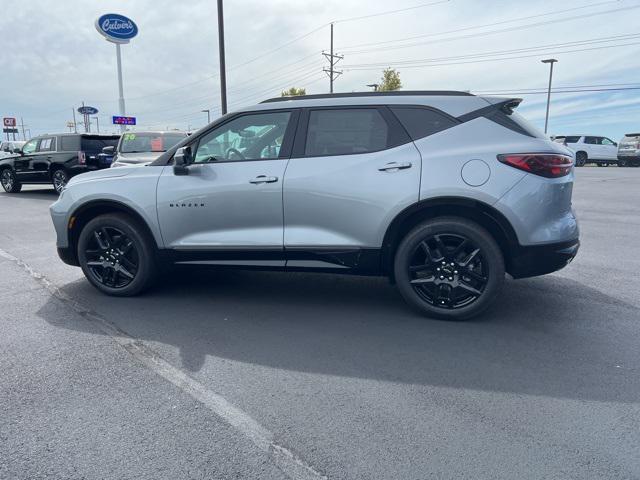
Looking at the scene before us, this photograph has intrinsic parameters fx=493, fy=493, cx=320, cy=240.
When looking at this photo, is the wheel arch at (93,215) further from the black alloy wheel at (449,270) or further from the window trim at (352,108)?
the black alloy wheel at (449,270)

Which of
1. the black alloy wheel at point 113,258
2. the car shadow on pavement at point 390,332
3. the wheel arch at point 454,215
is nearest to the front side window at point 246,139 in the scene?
the black alloy wheel at point 113,258

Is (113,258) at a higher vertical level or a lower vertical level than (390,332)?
higher

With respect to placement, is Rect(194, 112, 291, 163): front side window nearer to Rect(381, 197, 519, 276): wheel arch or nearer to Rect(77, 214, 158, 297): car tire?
Rect(77, 214, 158, 297): car tire

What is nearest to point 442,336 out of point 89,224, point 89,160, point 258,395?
point 258,395

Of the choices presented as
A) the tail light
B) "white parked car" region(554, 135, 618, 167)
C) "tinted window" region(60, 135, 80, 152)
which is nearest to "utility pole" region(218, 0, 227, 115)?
"tinted window" region(60, 135, 80, 152)

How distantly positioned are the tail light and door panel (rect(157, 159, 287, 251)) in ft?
5.88

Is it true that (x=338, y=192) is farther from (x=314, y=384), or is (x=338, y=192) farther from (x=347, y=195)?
(x=314, y=384)

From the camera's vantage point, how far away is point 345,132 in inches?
162

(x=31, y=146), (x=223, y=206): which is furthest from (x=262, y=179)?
(x=31, y=146)

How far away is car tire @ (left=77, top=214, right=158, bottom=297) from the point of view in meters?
4.56

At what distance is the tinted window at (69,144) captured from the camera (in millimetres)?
13921

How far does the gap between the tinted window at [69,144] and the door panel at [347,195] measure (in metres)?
12.0

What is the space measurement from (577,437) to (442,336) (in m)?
1.35

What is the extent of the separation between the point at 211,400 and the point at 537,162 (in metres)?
2.82
